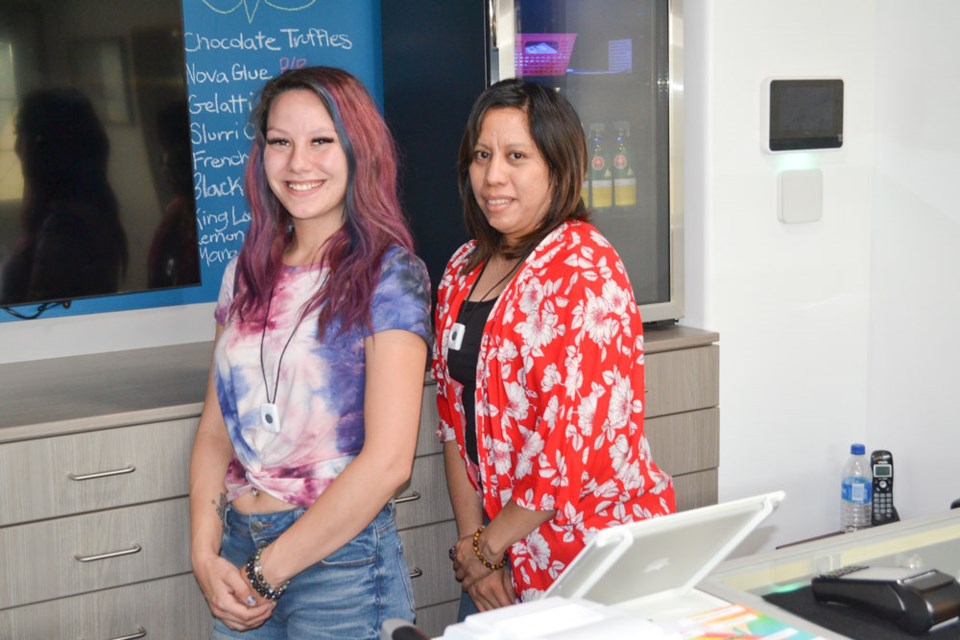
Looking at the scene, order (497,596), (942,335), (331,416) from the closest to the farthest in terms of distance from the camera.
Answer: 1. (331,416)
2. (497,596)
3. (942,335)

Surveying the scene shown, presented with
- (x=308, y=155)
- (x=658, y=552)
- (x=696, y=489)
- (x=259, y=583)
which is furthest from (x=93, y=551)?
(x=696, y=489)

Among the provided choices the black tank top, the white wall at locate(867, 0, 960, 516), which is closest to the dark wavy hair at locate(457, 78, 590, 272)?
the black tank top

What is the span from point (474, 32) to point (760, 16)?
36.5 inches

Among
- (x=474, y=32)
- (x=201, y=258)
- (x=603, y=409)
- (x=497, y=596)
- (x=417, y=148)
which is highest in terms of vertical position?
(x=474, y=32)

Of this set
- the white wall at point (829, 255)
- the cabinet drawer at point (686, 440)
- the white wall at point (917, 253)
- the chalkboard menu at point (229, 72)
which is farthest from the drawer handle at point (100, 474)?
the white wall at point (917, 253)

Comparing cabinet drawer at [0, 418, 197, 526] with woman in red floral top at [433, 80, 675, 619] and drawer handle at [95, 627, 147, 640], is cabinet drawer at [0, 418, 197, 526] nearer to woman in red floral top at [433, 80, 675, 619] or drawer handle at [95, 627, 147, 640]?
drawer handle at [95, 627, 147, 640]

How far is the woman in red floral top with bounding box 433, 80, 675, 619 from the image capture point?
1795 mm

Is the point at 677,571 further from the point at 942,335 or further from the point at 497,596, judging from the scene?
the point at 942,335

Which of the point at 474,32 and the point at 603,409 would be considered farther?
the point at 474,32

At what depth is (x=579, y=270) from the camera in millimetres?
1814

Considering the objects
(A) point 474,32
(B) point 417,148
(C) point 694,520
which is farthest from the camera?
(B) point 417,148

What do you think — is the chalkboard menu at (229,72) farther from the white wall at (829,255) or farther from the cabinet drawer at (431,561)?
the white wall at (829,255)

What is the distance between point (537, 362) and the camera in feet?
5.93

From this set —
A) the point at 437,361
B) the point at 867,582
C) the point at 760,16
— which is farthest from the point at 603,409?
the point at 760,16
